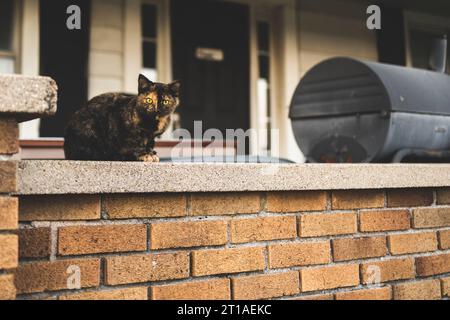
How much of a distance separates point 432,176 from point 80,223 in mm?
1366

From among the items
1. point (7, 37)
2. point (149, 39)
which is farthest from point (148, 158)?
point (149, 39)

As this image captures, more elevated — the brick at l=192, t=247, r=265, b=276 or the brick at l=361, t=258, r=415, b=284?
the brick at l=192, t=247, r=265, b=276

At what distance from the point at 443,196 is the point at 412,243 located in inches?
10.8

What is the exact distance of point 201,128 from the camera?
222 inches

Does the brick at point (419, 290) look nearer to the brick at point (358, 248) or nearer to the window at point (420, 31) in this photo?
the brick at point (358, 248)

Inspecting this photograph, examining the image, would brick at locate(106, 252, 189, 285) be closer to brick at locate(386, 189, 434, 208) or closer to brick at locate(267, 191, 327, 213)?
brick at locate(267, 191, 327, 213)

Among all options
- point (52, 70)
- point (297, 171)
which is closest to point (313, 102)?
point (297, 171)

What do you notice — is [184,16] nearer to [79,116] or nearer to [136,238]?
[79,116]

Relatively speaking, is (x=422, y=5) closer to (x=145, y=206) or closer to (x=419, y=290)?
(x=419, y=290)

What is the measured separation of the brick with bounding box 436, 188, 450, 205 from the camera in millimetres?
2115

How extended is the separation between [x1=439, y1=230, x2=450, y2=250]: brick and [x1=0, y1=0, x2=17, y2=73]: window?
12.8ft

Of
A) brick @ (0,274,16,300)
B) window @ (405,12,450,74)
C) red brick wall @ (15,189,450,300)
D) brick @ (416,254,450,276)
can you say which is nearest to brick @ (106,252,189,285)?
red brick wall @ (15,189,450,300)

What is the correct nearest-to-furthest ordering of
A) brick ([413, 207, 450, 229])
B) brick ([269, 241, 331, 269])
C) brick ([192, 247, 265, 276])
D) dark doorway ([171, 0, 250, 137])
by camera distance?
brick ([192, 247, 265, 276]) → brick ([269, 241, 331, 269]) → brick ([413, 207, 450, 229]) → dark doorway ([171, 0, 250, 137])

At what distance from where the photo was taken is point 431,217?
2076 mm
